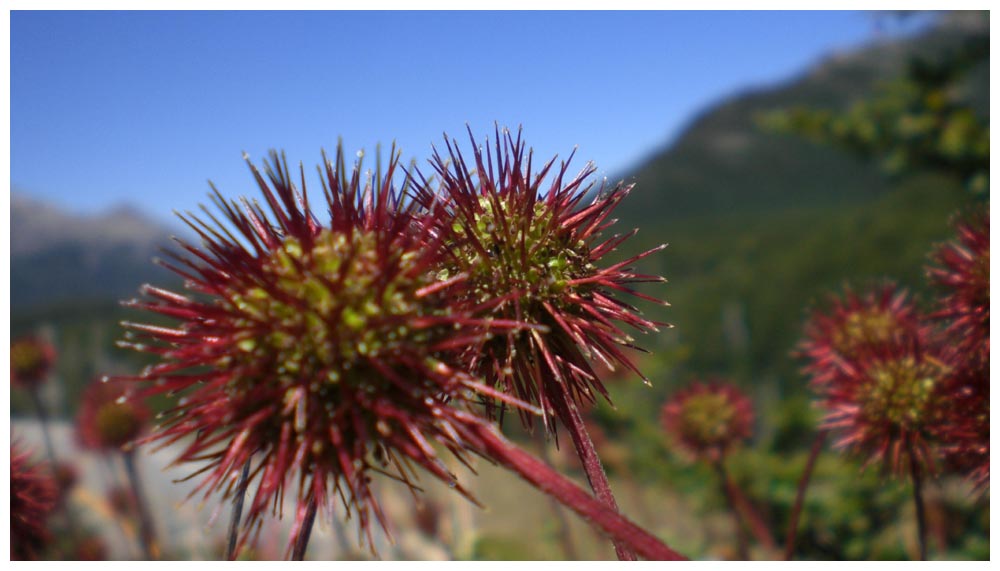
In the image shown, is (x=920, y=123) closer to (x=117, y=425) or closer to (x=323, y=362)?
(x=323, y=362)

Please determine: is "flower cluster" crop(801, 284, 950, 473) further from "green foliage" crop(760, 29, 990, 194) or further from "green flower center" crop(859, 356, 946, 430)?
"green foliage" crop(760, 29, 990, 194)

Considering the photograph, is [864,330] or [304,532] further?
[864,330]

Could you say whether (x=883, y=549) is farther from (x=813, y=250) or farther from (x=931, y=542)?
(x=813, y=250)

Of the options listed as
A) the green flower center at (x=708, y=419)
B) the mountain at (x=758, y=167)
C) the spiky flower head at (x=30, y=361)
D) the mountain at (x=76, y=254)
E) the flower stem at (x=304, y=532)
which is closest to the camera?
the flower stem at (x=304, y=532)

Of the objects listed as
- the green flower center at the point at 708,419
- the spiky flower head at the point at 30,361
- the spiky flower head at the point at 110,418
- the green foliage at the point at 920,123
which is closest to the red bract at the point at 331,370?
the green flower center at the point at 708,419

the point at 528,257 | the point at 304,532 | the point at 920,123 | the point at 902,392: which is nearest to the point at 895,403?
the point at 902,392

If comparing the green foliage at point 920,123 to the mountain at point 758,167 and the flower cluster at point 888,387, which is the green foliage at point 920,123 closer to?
the flower cluster at point 888,387

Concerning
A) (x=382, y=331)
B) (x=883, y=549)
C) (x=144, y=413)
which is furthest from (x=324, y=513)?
(x=144, y=413)
